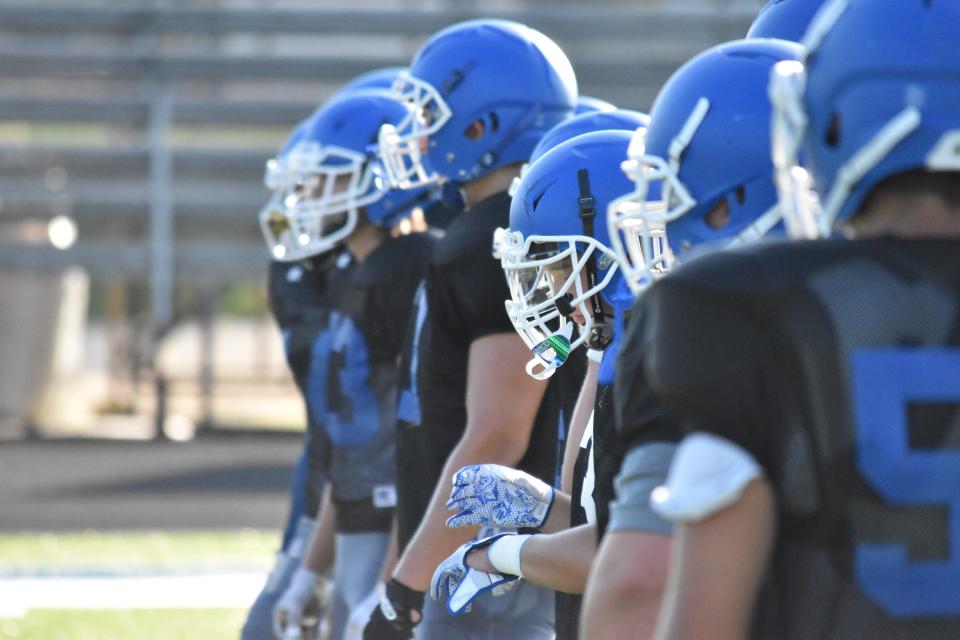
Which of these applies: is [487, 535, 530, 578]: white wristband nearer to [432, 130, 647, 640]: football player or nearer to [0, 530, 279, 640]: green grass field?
[432, 130, 647, 640]: football player

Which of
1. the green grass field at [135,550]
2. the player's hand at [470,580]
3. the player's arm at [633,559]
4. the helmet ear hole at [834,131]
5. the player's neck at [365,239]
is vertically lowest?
the green grass field at [135,550]

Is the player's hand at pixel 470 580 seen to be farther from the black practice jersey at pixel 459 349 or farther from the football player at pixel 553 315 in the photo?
the black practice jersey at pixel 459 349

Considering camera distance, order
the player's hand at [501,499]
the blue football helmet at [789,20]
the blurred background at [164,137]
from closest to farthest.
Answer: the player's hand at [501,499], the blue football helmet at [789,20], the blurred background at [164,137]

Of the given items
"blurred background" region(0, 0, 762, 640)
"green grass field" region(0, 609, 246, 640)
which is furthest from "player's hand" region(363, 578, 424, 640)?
"blurred background" region(0, 0, 762, 640)

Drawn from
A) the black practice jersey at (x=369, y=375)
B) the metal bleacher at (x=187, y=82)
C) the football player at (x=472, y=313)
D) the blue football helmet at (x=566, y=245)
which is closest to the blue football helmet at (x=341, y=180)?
the black practice jersey at (x=369, y=375)

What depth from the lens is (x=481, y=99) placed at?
127 inches

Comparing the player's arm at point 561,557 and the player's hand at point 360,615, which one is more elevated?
the player's arm at point 561,557

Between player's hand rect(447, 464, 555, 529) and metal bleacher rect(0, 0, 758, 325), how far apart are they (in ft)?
32.9

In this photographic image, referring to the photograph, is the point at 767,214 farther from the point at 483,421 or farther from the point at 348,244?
the point at 348,244

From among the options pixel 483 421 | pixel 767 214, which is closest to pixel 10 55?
pixel 483 421

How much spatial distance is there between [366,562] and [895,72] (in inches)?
103

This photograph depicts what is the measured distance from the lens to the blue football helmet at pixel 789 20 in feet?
8.28

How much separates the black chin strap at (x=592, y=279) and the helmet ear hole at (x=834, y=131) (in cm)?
89

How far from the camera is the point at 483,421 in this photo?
109 inches
